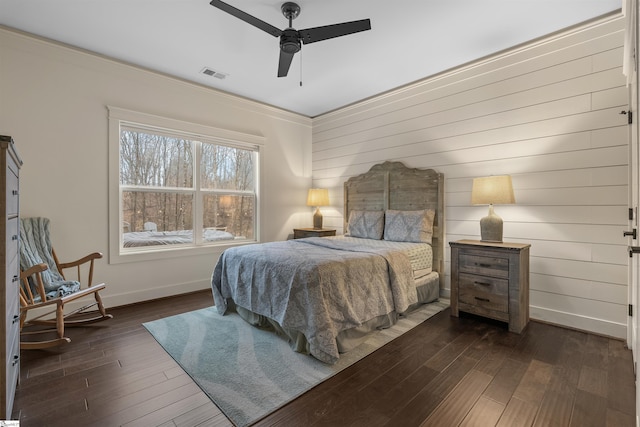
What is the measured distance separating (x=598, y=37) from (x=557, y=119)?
2.35 ft

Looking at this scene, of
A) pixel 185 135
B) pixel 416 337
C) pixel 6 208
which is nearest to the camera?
pixel 6 208

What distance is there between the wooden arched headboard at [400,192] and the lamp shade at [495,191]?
66 centimetres

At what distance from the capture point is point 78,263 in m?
2.80

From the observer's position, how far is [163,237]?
12.3 ft

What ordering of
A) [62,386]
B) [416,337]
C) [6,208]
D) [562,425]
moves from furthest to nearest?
1. [416,337]
2. [62,386]
3. [562,425]
4. [6,208]

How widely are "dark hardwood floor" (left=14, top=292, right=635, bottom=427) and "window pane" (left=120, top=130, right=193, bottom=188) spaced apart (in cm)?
184

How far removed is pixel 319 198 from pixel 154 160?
244 cm

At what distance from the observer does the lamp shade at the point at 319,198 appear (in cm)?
484

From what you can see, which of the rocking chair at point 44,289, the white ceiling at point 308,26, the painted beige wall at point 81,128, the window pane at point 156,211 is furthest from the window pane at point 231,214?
the white ceiling at point 308,26

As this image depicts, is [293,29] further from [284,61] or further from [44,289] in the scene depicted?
[44,289]

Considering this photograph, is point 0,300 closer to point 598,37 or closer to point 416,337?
point 416,337

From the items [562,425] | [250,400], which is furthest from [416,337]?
[250,400]

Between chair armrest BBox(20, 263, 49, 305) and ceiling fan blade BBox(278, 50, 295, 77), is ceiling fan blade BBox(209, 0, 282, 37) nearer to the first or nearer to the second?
ceiling fan blade BBox(278, 50, 295, 77)

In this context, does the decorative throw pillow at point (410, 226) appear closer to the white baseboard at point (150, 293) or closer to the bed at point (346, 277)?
the bed at point (346, 277)
